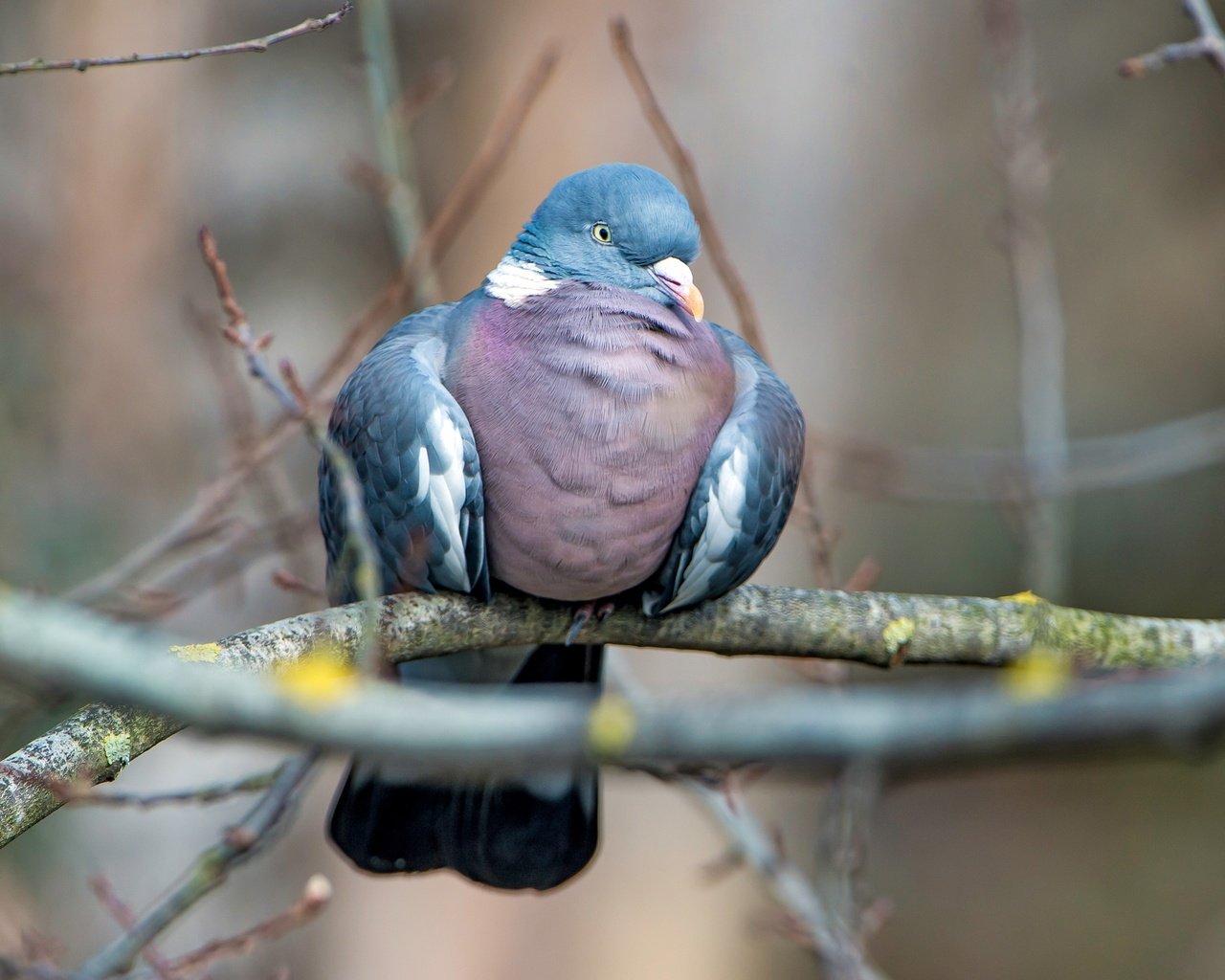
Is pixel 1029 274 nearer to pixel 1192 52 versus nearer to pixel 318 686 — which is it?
pixel 1192 52

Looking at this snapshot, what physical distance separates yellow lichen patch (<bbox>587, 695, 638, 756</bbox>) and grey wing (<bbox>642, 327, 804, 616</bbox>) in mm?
1492

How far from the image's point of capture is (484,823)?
285 centimetres

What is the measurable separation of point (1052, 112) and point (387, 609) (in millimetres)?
4668

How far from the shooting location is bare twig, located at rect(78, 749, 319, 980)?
2.30m

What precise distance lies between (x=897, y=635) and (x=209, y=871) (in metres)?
1.30

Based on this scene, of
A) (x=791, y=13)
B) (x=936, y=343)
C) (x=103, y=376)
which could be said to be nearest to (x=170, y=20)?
(x=103, y=376)

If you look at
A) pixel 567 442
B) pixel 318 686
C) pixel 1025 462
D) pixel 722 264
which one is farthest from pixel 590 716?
pixel 1025 462

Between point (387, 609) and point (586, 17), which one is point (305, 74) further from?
point (387, 609)

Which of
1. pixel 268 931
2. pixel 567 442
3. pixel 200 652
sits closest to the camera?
pixel 200 652

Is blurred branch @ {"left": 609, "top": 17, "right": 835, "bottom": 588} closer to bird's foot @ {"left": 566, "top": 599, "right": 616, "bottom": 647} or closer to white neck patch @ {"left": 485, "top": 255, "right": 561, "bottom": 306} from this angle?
white neck patch @ {"left": 485, "top": 255, "right": 561, "bottom": 306}

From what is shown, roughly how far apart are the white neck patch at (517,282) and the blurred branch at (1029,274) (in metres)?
1.11

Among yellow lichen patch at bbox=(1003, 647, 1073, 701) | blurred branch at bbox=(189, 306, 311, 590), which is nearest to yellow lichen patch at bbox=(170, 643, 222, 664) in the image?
blurred branch at bbox=(189, 306, 311, 590)

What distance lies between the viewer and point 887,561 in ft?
20.9

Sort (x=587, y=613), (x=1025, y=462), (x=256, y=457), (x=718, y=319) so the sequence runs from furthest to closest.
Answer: (x=718, y=319), (x=1025, y=462), (x=256, y=457), (x=587, y=613)
